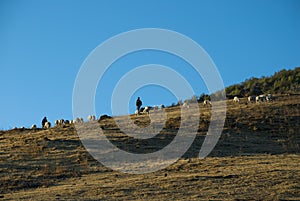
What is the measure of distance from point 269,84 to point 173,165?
183ft

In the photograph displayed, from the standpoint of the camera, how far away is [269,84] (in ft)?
290

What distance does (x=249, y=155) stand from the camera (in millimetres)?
38219

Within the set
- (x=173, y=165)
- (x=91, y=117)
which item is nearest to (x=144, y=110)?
(x=91, y=117)

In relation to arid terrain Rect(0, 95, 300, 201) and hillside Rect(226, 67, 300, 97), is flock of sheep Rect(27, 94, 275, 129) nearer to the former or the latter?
arid terrain Rect(0, 95, 300, 201)

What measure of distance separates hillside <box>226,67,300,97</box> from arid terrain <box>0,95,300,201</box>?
29.0m

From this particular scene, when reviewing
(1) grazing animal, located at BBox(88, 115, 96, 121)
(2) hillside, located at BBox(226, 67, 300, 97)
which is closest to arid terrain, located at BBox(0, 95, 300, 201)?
(1) grazing animal, located at BBox(88, 115, 96, 121)

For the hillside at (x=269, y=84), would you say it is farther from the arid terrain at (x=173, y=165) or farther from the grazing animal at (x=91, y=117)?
the grazing animal at (x=91, y=117)

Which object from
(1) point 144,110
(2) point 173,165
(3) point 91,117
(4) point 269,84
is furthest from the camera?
(4) point 269,84

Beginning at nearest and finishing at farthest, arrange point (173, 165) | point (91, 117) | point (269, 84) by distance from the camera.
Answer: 1. point (173, 165)
2. point (91, 117)
3. point (269, 84)

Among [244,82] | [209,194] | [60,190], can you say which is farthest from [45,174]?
[244,82]

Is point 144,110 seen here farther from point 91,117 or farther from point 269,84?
point 269,84

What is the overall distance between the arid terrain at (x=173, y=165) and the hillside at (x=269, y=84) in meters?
29.0

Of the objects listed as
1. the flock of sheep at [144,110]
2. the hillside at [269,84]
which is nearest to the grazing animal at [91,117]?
the flock of sheep at [144,110]

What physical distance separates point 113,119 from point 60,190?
77.6 feet
